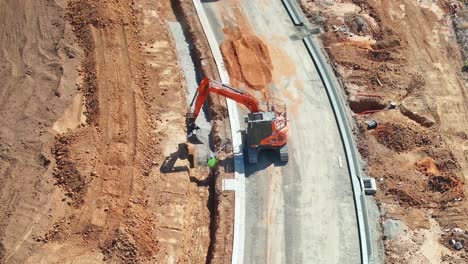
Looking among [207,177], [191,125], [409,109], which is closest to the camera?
[207,177]

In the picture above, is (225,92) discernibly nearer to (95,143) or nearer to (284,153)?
(284,153)

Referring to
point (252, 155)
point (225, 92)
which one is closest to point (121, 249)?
point (252, 155)

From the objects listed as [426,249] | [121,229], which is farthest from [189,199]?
[426,249]

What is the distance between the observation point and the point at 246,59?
1008 inches

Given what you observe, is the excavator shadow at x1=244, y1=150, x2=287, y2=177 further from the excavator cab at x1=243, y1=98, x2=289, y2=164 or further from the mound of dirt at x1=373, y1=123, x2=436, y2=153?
the mound of dirt at x1=373, y1=123, x2=436, y2=153

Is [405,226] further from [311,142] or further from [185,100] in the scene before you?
Answer: [185,100]

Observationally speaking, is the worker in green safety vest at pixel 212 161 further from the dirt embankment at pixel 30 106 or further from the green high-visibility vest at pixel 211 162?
the dirt embankment at pixel 30 106

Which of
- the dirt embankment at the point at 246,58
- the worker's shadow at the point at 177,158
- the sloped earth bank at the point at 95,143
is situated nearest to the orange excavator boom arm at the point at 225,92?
the worker's shadow at the point at 177,158

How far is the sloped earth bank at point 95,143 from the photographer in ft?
62.7

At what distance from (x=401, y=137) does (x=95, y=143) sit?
41.4 feet

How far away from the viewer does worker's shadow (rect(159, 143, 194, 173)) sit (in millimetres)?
21875

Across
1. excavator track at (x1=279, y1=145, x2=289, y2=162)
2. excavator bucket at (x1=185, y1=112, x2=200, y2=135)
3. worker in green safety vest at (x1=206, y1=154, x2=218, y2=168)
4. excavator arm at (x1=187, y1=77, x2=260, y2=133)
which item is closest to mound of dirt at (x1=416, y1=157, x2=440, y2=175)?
excavator track at (x1=279, y1=145, x2=289, y2=162)

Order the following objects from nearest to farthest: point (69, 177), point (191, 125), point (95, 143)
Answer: point (69, 177) < point (95, 143) < point (191, 125)

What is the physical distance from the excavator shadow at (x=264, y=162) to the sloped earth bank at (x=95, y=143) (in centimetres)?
184
